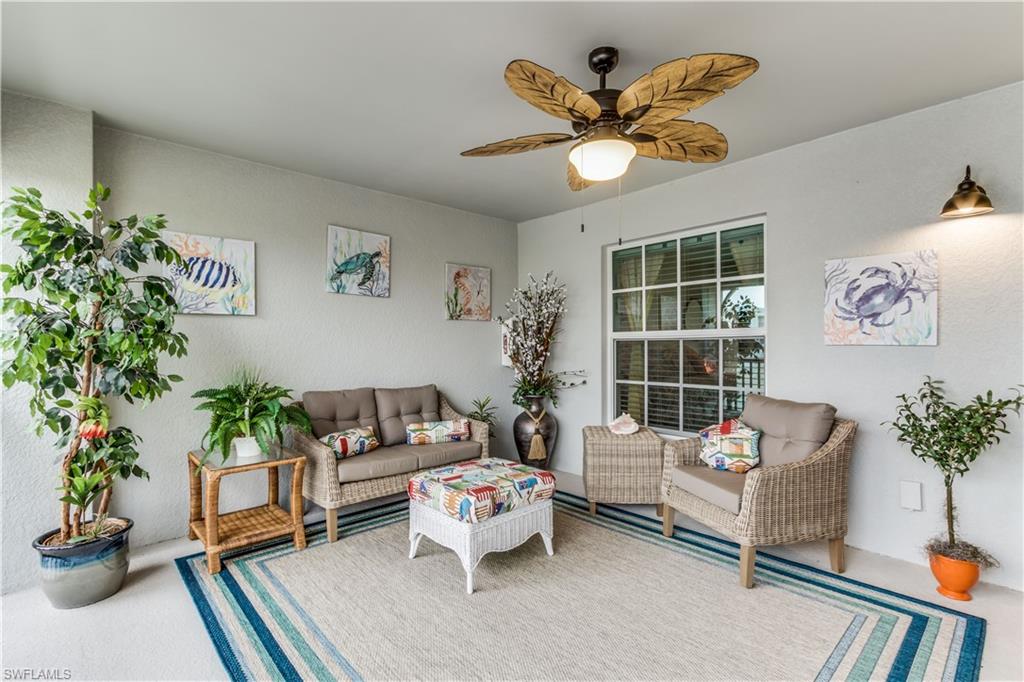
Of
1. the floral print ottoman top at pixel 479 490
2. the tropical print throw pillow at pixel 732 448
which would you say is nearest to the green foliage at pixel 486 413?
→ the floral print ottoman top at pixel 479 490

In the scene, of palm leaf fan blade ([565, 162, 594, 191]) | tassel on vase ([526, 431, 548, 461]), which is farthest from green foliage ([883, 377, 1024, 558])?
tassel on vase ([526, 431, 548, 461])

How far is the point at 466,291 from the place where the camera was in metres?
4.84

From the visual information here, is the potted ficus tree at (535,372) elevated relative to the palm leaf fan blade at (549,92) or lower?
lower

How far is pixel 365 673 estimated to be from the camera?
6.24 ft

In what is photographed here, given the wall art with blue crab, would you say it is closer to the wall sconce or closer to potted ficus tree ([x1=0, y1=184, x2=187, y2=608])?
the wall sconce

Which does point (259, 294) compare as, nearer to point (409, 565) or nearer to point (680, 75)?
point (409, 565)

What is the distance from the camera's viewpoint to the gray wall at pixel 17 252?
252 centimetres

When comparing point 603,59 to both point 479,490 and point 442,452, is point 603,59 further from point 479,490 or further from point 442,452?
point 442,452

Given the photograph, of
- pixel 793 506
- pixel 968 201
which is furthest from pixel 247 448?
pixel 968 201

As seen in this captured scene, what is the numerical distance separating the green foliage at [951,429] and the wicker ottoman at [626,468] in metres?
1.42

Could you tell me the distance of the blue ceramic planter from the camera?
229 cm

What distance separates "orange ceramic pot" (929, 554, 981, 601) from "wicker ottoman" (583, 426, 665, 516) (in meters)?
1.47

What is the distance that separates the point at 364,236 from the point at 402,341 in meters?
0.96

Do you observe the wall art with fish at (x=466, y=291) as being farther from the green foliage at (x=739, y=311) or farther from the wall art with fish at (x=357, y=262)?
the green foliage at (x=739, y=311)
